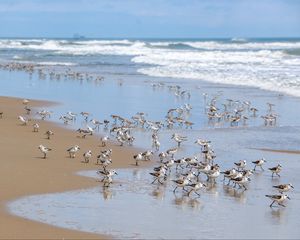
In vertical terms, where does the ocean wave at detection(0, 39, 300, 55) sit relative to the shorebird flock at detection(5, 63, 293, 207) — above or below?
below

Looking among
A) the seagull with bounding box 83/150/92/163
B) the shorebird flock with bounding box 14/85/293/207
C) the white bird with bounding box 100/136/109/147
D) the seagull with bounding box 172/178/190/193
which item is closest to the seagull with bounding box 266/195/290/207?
the shorebird flock with bounding box 14/85/293/207

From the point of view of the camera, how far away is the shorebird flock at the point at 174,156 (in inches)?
516

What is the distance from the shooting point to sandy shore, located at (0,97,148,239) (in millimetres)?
9633

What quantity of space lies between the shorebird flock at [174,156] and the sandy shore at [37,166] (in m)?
0.27

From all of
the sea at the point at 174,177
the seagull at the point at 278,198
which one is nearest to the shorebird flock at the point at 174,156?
the seagull at the point at 278,198

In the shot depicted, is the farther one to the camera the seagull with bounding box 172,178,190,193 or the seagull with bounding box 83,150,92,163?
the seagull with bounding box 83,150,92,163

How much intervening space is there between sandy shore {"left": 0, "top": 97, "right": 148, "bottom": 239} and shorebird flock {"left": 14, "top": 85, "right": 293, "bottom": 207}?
271 mm

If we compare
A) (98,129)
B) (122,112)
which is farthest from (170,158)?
(122,112)

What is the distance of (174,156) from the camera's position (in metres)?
16.4

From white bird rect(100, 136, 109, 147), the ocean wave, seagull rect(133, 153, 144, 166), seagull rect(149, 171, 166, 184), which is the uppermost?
seagull rect(149, 171, 166, 184)

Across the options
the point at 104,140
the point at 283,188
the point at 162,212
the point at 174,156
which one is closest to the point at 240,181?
the point at 283,188

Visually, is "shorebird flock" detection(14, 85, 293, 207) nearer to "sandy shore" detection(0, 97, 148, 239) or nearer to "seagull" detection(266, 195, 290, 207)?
"seagull" detection(266, 195, 290, 207)

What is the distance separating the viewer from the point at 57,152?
16.2m

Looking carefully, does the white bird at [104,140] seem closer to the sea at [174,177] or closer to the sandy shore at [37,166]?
the sandy shore at [37,166]
